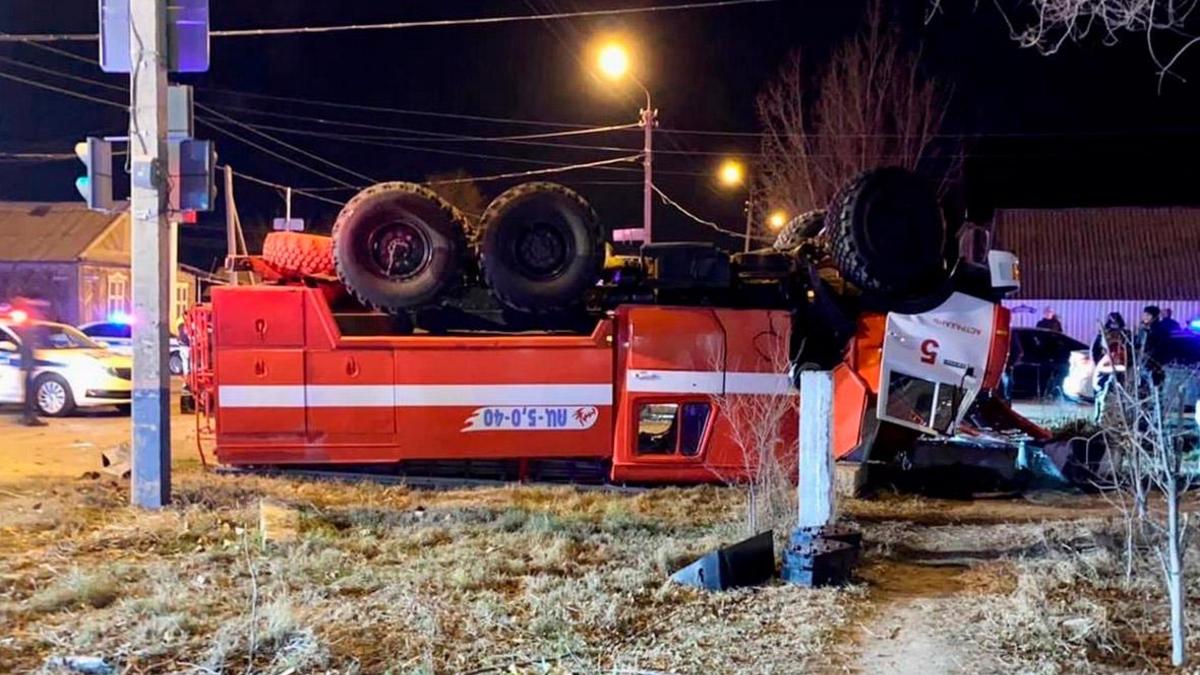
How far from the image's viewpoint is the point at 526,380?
31.6 feet

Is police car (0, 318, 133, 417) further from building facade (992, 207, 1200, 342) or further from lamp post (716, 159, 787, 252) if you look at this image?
building facade (992, 207, 1200, 342)

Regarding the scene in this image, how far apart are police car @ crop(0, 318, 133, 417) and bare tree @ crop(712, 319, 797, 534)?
33.8 feet

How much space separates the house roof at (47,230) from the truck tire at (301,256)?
30.8m

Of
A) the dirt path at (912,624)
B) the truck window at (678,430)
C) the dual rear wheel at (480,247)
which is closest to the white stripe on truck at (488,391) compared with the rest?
the truck window at (678,430)

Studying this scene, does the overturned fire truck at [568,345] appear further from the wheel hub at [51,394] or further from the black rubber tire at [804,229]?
the wheel hub at [51,394]

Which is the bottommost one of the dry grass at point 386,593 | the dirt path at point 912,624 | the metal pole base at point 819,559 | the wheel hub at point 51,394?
the dirt path at point 912,624

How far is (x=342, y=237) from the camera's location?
9469 millimetres

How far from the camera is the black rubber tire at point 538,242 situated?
9.40 meters

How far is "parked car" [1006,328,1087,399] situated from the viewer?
18.9m

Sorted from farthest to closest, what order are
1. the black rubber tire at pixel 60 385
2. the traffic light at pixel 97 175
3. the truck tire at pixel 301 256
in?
the black rubber tire at pixel 60 385 → the truck tire at pixel 301 256 → the traffic light at pixel 97 175

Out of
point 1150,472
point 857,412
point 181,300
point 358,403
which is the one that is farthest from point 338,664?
point 181,300

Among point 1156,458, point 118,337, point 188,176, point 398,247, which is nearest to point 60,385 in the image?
point 118,337

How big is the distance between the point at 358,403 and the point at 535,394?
1.55 meters

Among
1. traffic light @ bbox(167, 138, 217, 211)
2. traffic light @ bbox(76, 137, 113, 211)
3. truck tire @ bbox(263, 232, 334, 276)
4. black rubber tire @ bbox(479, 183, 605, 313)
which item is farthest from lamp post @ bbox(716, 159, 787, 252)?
traffic light @ bbox(76, 137, 113, 211)
